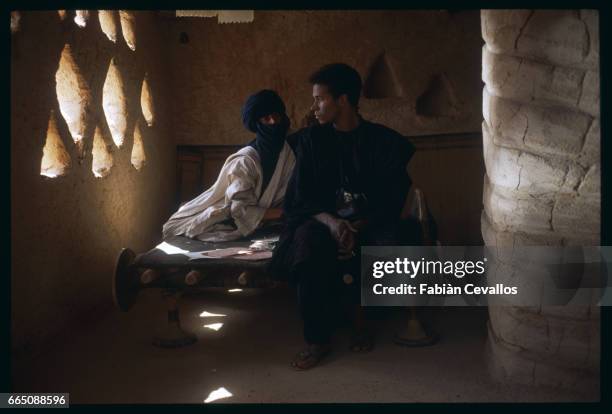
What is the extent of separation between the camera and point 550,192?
2.71m

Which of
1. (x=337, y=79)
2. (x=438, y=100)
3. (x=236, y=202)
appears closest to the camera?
(x=337, y=79)

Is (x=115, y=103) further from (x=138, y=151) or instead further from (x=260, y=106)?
(x=260, y=106)

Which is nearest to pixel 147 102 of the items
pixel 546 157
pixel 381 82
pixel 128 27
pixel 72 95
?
pixel 128 27

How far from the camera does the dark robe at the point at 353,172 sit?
3570 millimetres

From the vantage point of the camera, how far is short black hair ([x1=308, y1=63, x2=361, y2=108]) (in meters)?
3.51

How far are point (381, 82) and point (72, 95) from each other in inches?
94.9

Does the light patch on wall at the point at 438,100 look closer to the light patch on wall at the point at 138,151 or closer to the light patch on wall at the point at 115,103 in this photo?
the light patch on wall at the point at 138,151

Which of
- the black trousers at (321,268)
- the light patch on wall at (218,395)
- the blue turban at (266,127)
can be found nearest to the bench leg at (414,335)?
the black trousers at (321,268)

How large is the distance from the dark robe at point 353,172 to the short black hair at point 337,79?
22 cm

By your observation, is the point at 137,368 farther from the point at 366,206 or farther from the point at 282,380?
the point at 366,206

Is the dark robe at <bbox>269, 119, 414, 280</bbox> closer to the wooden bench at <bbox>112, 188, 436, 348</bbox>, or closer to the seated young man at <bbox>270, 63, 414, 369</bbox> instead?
the seated young man at <bbox>270, 63, 414, 369</bbox>

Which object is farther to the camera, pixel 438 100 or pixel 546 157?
pixel 438 100

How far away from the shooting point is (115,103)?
4395mm

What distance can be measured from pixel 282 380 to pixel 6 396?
1170 mm
